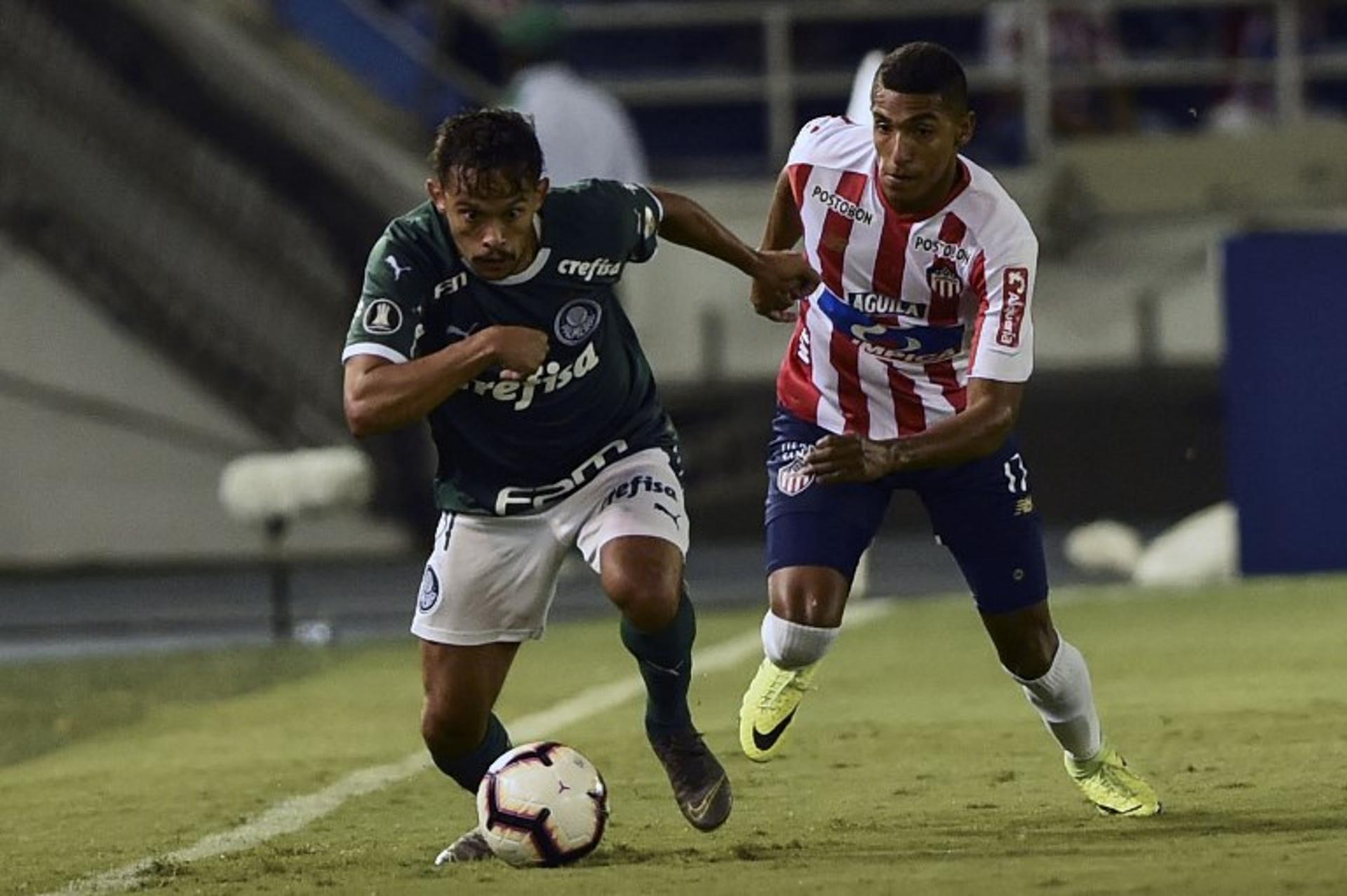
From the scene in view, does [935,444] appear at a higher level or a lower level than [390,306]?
lower

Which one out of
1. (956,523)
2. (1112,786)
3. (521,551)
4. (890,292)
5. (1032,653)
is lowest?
(1112,786)

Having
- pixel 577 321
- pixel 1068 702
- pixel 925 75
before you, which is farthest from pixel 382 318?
pixel 1068 702

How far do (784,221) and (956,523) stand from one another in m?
0.94

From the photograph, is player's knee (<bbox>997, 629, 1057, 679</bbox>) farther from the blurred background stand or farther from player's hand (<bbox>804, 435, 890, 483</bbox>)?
the blurred background stand

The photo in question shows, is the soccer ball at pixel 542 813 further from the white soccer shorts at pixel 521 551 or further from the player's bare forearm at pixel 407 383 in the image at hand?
the player's bare forearm at pixel 407 383

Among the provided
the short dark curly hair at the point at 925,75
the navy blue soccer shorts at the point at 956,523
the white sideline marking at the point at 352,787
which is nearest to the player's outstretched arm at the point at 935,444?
the navy blue soccer shorts at the point at 956,523

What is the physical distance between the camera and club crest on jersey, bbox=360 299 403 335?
6.37 metres

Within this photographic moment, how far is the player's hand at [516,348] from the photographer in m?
6.07

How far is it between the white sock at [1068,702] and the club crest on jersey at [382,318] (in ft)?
6.16

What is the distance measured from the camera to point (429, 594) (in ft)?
22.4

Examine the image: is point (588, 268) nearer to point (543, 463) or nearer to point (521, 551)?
point (543, 463)

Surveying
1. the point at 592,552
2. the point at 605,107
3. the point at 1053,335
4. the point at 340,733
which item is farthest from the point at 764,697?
the point at 1053,335

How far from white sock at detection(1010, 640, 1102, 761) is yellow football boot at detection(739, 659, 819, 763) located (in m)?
0.55

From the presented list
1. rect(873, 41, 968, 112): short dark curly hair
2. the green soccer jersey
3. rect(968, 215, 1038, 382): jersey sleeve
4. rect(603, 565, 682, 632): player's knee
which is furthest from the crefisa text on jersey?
rect(968, 215, 1038, 382): jersey sleeve
